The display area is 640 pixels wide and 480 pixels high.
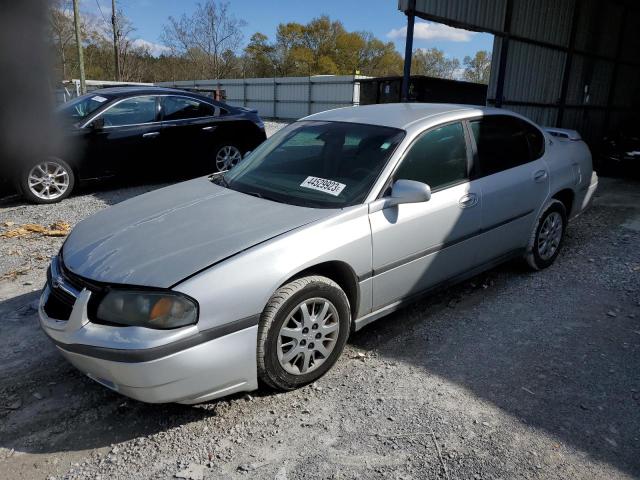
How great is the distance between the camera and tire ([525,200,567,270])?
4434 mm

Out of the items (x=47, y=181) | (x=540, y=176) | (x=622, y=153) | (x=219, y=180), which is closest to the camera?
(x=219, y=180)

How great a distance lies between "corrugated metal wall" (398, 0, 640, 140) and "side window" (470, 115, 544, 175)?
4424mm

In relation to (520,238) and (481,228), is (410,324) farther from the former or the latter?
(520,238)

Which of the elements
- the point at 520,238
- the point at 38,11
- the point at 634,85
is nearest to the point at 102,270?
the point at 38,11

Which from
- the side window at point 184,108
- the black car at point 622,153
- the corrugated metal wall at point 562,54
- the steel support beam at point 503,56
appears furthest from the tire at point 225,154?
the black car at point 622,153

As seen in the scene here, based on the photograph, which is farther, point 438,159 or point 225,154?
point 225,154

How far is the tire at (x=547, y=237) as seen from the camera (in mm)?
4434

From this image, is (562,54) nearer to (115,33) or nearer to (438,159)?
(438,159)

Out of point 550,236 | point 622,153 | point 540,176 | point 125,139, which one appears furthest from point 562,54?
point 125,139

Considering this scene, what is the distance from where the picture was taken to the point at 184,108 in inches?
308

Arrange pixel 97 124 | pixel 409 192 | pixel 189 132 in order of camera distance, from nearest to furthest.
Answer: pixel 409 192
pixel 97 124
pixel 189 132

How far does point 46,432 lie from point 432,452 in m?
1.95

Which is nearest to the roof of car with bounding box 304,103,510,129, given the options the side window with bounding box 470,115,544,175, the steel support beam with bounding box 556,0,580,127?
the side window with bounding box 470,115,544,175

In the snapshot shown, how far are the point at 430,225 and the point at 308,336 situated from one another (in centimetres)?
115
